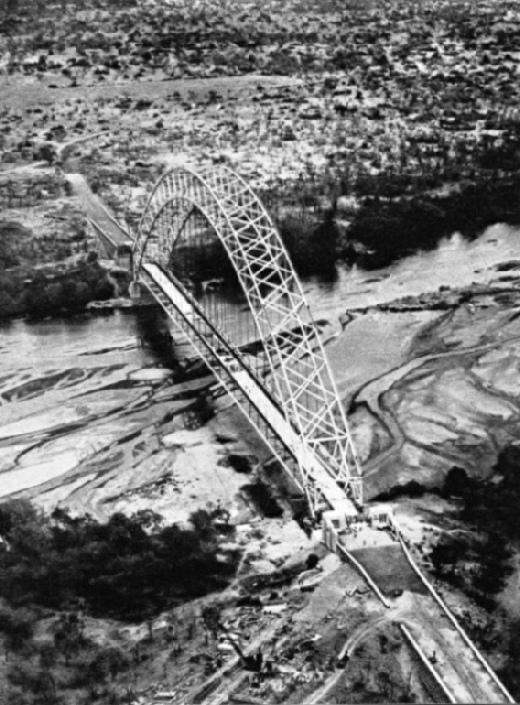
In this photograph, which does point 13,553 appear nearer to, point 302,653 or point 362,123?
point 302,653

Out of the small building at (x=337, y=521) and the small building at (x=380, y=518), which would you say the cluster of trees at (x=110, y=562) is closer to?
the small building at (x=337, y=521)

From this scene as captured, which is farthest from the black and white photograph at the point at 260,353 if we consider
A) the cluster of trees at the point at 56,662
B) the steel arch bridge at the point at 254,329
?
the steel arch bridge at the point at 254,329

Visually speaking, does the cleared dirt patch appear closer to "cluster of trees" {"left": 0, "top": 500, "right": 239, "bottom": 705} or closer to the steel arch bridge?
the steel arch bridge

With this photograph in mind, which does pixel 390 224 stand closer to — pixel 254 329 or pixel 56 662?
pixel 254 329

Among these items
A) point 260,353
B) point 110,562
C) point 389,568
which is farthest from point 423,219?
point 389,568

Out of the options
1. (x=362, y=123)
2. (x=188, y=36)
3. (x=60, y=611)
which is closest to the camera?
(x=60, y=611)

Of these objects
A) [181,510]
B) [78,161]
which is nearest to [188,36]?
[78,161]
